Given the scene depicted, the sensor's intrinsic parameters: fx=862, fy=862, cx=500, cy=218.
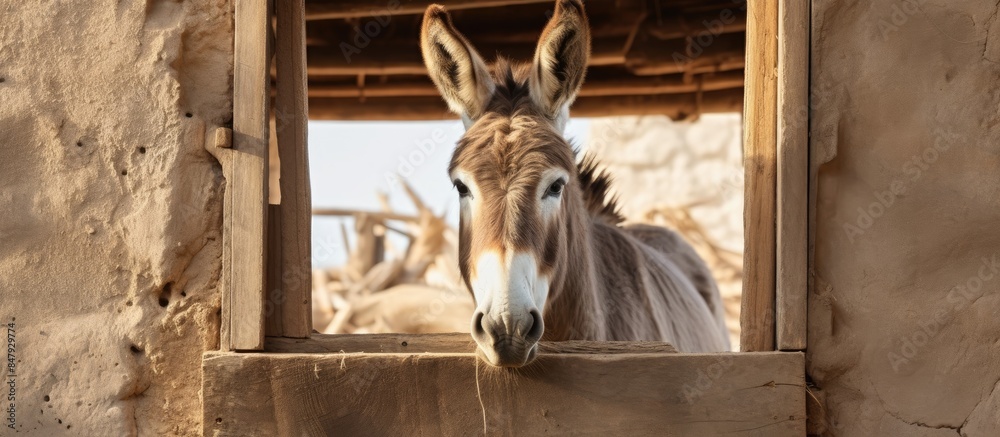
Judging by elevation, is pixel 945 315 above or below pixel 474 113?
below

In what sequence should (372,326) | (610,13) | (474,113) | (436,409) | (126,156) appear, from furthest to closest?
(372,326) → (610,13) → (474,113) → (126,156) → (436,409)

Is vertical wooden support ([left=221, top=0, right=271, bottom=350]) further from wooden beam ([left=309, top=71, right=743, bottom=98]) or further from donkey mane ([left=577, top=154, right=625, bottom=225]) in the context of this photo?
wooden beam ([left=309, top=71, right=743, bottom=98])

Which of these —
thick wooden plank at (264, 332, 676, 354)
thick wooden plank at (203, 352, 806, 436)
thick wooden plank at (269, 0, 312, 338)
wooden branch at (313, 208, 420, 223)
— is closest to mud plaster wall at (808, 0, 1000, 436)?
thick wooden plank at (203, 352, 806, 436)

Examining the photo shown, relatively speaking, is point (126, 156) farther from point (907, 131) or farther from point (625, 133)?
point (625, 133)

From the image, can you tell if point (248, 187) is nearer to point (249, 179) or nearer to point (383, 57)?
point (249, 179)

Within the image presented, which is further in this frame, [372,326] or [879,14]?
[372,326]

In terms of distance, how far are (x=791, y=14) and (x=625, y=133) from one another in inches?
745

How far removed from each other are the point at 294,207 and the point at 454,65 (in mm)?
811

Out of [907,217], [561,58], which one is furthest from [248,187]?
[907,217]

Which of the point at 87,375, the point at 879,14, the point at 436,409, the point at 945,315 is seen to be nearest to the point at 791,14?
the point at 879,14

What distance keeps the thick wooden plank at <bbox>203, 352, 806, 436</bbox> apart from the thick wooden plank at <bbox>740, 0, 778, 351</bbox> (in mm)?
156

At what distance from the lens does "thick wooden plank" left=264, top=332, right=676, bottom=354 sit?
2859mm

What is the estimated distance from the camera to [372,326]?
11.5m

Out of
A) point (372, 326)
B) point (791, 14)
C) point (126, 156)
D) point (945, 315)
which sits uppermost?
point (791, 14)
